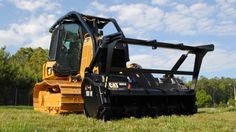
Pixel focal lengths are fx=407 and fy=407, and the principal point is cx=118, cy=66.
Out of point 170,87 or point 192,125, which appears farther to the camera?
point 170,87

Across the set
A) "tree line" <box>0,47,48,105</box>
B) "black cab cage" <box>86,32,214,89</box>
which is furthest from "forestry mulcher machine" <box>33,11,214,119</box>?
"tree line" <box>0,47,48,105</box>

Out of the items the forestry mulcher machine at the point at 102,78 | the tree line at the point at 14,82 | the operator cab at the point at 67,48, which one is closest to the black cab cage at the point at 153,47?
the forestry mulcher machine at the point at 102,78

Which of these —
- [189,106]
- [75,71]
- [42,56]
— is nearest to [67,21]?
[75,71]

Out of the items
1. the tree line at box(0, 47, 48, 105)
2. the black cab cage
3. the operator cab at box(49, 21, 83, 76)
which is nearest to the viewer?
the black cab cage

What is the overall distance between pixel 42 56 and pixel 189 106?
50.3 metres

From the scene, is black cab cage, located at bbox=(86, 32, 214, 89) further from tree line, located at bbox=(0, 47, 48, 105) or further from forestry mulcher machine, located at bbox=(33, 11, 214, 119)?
tree line, located at bbox=(0, 47, 48, 105)

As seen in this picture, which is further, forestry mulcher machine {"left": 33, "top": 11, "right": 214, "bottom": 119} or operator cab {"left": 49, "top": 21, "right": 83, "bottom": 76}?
operator cab {"left": 49, "top": 21, "right": 83, "bottom": 76}

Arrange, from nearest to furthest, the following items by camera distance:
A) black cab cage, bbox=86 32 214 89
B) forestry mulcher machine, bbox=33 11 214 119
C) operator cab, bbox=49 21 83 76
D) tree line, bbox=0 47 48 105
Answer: black cab cage, bbox=86 32 214 89 → forestry mulcher machine, bbox=33 11 214 119 → operator cab, bbox=49 21 83 76 → tree line, bbox=0 47 48 105

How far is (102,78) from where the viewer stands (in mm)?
10336

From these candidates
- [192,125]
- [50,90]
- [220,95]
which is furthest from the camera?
[220,95]

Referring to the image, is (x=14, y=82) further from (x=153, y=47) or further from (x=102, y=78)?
(x=153, y=47)

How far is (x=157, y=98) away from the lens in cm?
Answer: 1110

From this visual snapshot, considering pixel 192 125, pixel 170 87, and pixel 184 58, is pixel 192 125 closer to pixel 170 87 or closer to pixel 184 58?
pixel 170 87

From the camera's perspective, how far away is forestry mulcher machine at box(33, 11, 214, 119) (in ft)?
33.2
